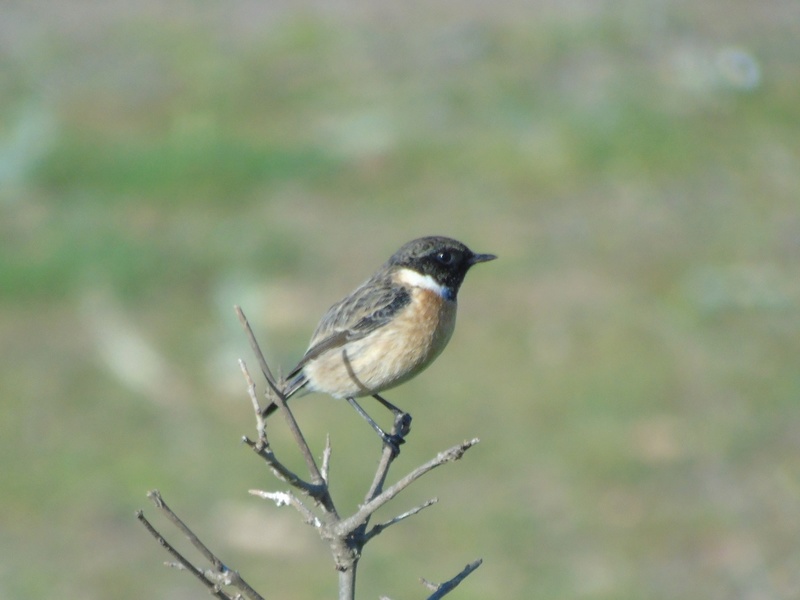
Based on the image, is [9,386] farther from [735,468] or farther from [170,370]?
[735,468]

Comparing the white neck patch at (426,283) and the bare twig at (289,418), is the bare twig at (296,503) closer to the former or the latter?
the bare twig at (289,418)

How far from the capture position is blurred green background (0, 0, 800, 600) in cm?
1095

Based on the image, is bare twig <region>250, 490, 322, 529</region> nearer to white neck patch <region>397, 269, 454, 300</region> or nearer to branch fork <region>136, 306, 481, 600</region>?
branch fork <region>136, 306, 481, 600</region>

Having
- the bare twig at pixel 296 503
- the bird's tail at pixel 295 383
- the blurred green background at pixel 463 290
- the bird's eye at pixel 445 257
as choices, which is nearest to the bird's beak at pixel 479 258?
the bird's eye at pixel 445 257

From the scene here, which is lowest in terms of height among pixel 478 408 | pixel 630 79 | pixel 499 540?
pixel 499 540

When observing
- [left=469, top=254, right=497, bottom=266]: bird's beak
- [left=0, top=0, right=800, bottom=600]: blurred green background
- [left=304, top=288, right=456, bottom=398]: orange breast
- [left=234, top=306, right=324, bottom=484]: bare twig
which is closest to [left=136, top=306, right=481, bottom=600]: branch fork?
[left=234, top=306, right=324, bottom=484]: bare twig

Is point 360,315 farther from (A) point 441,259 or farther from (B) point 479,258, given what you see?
(B) point 479,258

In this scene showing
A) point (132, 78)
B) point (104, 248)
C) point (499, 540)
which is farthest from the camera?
point (132, 78)

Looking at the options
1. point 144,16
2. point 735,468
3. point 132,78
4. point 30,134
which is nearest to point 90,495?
point 735,468

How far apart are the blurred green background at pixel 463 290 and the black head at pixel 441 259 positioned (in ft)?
14.5

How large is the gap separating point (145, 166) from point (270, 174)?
168 centimetres

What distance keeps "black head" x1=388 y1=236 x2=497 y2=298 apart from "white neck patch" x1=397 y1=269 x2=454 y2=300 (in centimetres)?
1

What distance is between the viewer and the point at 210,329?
13891mm

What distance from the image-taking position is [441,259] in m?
6.49
